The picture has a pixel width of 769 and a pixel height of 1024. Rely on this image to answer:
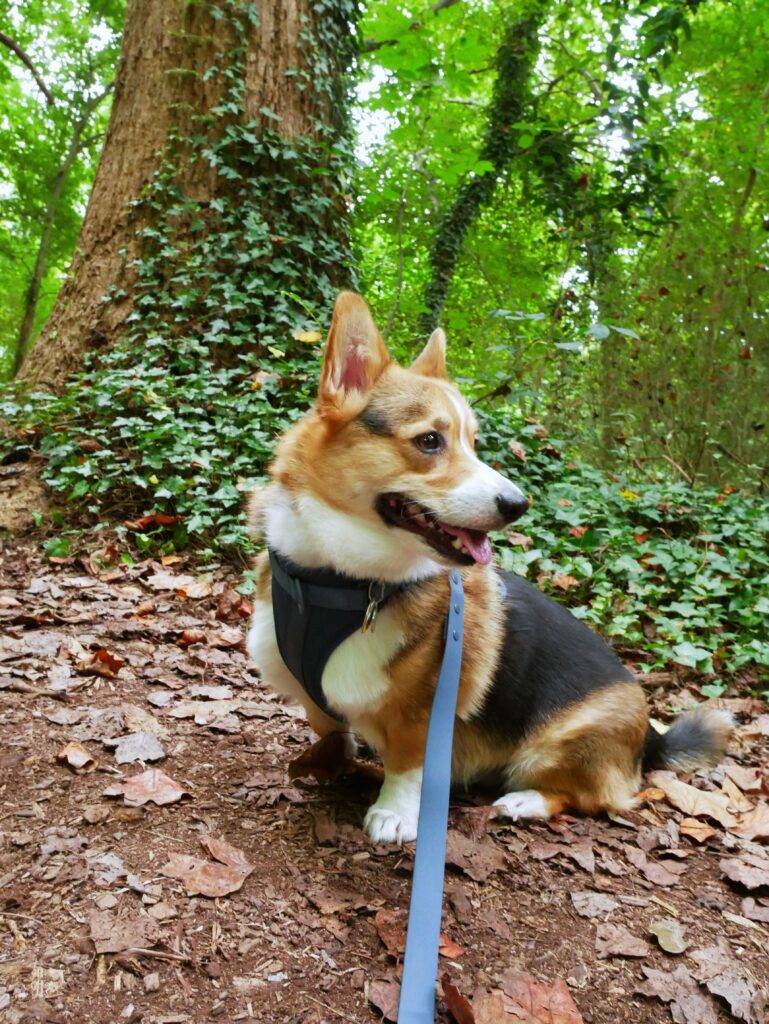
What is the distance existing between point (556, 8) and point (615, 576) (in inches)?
440

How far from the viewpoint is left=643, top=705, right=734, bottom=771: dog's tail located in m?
3.29

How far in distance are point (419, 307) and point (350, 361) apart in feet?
30.5

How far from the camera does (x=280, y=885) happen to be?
2.11 metres

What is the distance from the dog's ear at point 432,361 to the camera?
3.02m

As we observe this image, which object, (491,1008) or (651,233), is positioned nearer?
(491,1008)

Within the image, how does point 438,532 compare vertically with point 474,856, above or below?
above

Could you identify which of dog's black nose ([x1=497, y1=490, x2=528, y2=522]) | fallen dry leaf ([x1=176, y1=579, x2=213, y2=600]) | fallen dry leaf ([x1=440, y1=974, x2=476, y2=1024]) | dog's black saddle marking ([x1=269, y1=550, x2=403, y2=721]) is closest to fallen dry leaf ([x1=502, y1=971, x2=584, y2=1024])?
fallen dry leaf ([x1=440, y1=974, x2=476, y2=1024])

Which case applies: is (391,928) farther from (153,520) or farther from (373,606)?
(153,520)

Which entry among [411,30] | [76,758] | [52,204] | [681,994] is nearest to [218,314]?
[411,30]

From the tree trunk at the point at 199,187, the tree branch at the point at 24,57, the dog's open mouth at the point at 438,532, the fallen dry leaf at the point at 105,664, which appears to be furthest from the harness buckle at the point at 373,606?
the tree branch at the point at 24,57

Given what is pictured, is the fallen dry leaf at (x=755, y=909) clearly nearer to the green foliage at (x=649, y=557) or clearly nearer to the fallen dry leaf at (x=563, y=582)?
the green foliage at (x=649, y=557)

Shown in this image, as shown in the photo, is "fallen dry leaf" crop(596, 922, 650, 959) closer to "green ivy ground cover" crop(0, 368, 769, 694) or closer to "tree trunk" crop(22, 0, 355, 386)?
"green ivy ground cover" crop(0, 368, 769, 694)

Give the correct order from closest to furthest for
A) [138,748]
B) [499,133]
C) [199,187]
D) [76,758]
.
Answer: [76,758], [138,748], [199,187], [499,133]

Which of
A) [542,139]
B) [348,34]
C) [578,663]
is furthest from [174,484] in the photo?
[542,139]
